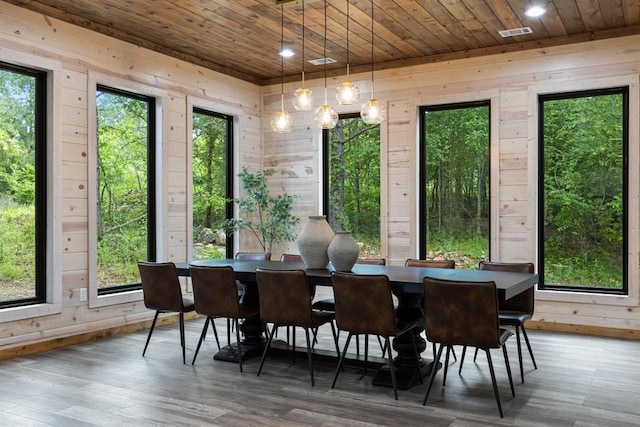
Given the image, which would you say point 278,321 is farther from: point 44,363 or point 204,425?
point 44,363

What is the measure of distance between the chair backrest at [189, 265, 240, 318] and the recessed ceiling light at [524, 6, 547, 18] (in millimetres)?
3399

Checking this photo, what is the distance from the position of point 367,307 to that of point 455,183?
321 cm

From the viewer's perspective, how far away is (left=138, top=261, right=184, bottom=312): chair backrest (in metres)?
4.44

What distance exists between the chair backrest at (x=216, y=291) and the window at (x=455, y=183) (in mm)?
2979

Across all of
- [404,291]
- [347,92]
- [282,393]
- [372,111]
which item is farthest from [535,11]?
[282,393]

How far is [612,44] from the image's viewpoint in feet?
18.1

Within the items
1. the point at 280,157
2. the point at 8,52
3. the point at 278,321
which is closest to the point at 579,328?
the point at 278,321

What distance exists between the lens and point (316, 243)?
4457mm

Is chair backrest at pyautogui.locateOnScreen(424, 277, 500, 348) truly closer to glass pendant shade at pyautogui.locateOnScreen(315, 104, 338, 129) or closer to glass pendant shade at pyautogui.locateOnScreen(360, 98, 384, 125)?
glass pendant shade at pyautogui.locateOnScreen(360, 98, 384, 125)

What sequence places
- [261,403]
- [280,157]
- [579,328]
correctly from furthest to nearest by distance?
[280,157] < [579,328] < [261,403]

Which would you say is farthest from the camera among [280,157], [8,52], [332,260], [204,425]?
[280,157]

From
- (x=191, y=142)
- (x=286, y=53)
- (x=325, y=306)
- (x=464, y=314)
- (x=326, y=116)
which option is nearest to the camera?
(x=464, y=314)

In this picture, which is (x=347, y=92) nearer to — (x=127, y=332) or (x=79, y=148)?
(x=79, y=148)

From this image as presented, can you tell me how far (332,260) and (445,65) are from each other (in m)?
3.14
